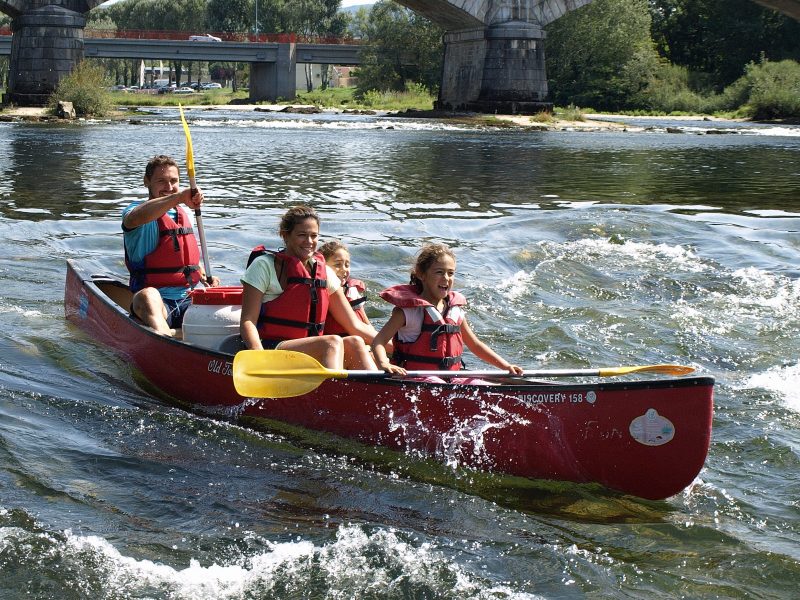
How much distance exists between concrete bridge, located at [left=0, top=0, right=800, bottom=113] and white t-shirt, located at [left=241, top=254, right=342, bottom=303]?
110 feet

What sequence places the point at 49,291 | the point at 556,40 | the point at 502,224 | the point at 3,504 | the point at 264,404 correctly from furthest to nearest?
the point at 556,40
the point at 502,224
the point at 49,291
the point at 264,404
the point at 3,504

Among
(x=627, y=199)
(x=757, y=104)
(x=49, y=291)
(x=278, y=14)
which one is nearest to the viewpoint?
(x=49, y=291)

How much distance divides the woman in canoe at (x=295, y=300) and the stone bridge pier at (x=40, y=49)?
33.5 m

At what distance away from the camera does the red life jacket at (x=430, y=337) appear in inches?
200

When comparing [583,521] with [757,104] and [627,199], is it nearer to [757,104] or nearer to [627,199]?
[627,199]

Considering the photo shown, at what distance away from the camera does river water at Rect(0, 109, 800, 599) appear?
155 inches

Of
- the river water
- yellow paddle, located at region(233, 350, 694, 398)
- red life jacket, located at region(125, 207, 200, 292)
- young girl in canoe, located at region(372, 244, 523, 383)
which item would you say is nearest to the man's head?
red life jacket, located at region(125, 207, 200, 292)

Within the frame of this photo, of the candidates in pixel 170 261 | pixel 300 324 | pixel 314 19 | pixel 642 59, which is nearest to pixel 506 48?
pixel 642 59

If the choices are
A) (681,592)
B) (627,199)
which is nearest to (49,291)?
(681,592)

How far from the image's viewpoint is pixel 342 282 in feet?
19.4

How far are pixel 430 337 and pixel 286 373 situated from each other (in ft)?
2.45

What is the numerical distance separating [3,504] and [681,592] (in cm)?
272

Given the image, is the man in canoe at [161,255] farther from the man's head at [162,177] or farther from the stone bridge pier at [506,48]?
the stone bridge pier at [506,48]

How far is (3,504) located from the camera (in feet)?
14.0
